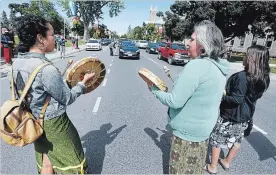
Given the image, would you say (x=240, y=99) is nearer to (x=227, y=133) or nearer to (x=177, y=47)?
(x=227, y=133)

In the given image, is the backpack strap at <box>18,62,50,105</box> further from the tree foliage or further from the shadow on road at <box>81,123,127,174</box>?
the tree foliage

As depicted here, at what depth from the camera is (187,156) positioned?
199 cm

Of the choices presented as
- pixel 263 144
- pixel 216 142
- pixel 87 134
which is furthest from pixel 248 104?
pixel 87 134

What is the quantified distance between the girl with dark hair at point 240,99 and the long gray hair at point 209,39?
1.00 m

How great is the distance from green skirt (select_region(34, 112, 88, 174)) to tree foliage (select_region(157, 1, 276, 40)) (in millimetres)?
20359

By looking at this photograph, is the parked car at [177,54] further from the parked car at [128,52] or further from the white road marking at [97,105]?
the white road marking at [97,105]

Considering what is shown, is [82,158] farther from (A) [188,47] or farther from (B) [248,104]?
(B) [248,104]

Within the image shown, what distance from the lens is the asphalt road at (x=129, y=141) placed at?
123 inches

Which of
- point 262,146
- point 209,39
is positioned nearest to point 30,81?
point 209,39

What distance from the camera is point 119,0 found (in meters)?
57.9

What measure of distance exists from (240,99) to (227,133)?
58 cm

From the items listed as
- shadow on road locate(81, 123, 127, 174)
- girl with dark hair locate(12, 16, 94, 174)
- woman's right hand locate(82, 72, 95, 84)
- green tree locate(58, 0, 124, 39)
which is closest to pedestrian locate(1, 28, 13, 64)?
shadow on road locate(81, 123, 127, 174)

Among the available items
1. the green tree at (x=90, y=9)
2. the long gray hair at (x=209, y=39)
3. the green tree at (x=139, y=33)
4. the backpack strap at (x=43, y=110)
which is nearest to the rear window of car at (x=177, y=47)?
the long gray hair at (x=209, y=39)

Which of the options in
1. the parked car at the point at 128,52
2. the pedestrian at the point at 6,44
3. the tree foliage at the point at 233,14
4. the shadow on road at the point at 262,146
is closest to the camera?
the shadow on road at the point at 262,146
